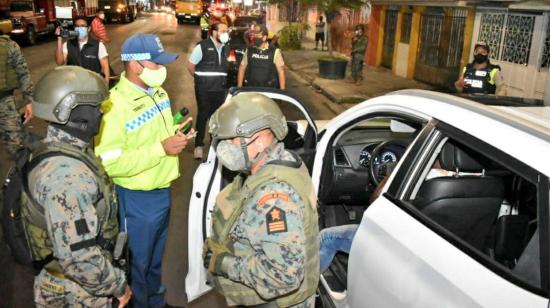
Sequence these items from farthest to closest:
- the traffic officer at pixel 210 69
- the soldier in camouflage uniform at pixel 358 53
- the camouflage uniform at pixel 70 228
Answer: the soldier in camouflage uniform at pixel 358 53
the traffic officer at pixel 210 69
the camouflage uniform at pixel 70 228

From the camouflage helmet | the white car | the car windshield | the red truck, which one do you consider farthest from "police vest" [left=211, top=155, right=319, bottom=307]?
the car windshield

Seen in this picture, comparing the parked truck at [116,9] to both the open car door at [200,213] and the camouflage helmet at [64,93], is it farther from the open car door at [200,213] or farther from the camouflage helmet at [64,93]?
the camouflage helmet at [64,93]

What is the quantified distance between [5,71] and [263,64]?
137 inches

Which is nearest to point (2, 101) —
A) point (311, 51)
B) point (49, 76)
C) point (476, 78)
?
point (49, 76)

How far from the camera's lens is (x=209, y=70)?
22.4ft

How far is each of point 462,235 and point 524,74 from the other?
971cm

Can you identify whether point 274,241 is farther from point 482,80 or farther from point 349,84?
point 349,84

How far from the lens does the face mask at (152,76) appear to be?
3.24 meters

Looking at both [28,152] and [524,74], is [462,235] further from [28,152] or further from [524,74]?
[524,74]

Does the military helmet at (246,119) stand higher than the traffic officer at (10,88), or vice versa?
the military helmet at (246,119)

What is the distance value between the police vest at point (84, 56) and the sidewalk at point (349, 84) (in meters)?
5.90

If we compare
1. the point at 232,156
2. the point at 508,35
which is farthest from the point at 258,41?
the point at 508,35

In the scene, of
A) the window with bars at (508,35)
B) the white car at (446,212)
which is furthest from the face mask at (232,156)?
the window with bars at (508,35)

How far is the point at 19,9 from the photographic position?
2092cm
